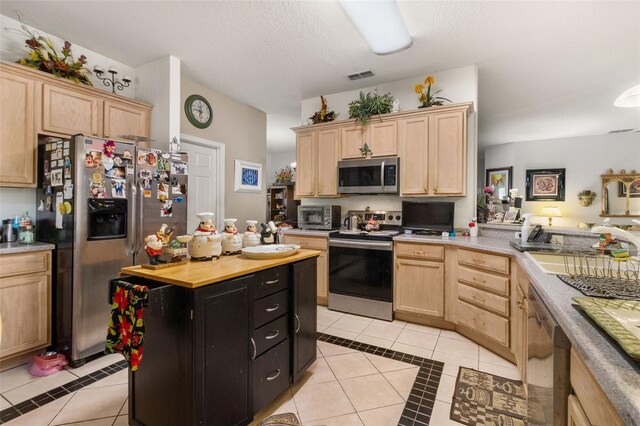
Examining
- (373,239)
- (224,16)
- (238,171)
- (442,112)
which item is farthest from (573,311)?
(238,171)

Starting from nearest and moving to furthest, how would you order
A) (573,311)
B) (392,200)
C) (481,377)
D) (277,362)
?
(573,311), (277,362), (481,377), (392,200)

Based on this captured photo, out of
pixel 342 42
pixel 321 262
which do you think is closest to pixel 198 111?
pixel 342 42

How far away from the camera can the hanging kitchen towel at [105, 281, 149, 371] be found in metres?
1.23

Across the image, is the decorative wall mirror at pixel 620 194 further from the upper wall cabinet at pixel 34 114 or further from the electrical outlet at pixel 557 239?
the upper wall cabinet at pixel 34 114

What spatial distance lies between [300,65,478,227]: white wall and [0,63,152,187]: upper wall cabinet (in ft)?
8.43

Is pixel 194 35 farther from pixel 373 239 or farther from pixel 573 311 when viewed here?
pixel 573 311

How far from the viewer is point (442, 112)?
316 centimetres

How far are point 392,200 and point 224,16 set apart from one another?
265 cm

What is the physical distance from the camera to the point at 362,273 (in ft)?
10.6

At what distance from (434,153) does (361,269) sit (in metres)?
1.52

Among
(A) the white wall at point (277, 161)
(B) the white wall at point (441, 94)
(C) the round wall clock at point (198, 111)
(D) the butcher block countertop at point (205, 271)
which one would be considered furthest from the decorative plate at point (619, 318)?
(A) the white wall at point (277, 161)

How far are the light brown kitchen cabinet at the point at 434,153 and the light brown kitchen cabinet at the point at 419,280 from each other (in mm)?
706

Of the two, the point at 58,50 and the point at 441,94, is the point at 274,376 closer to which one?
the point at 441,94

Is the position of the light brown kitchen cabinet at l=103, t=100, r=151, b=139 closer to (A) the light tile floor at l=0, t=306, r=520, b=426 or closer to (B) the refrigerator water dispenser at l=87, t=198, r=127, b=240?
(B) the refrigerator water dispenser at l=87, t=198, r=127, b=240
